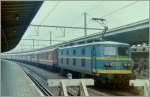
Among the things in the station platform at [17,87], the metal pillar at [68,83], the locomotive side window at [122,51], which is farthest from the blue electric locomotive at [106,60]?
the metal pillar at [68,83]

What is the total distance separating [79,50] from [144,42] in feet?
8.17

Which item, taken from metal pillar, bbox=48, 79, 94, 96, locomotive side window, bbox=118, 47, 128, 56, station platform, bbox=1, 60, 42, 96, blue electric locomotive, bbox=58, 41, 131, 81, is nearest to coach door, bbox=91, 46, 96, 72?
blue electric locomotive, bbox=58, 41, 131, 81

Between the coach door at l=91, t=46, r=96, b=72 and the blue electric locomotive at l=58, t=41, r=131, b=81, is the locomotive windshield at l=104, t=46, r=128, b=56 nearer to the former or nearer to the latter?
the blue electric locomotive at l=58, t=41, r=131, b=81

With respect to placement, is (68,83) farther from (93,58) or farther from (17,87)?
(93,58)

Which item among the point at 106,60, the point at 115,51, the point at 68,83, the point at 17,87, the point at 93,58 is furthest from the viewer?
the point at 115,51

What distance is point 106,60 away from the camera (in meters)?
9.30

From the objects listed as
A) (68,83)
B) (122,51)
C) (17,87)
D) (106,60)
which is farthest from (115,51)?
(68,83)

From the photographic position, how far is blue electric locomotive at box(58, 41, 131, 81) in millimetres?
9195

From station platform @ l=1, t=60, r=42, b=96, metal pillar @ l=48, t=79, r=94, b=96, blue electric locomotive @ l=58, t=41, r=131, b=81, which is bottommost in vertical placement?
station platform @ l=1, t=60, r=42, b=96

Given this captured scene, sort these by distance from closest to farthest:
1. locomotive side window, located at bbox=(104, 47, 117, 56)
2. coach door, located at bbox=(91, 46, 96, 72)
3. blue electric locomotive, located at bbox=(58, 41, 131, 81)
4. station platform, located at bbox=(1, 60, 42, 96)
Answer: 1. station platform, located at bbox=(1, 60, 42, 96)
2. blue electric locomotive, located at bbox=(58, 41, 131, 81)
3. coach door, located at bbox=(91, 46, 96, 72)
4. locomotive side window, located at bbox=(104, 47, 117, 56)

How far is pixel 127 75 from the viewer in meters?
9.36

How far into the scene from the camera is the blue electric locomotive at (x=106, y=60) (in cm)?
920

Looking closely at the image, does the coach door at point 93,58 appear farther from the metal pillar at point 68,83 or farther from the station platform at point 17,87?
the metal pillar at point 68,83

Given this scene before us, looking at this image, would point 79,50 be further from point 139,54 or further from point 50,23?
point 50,23
